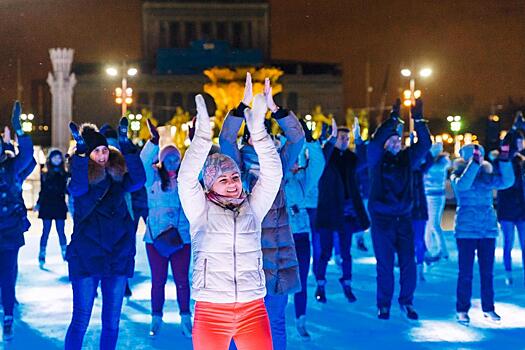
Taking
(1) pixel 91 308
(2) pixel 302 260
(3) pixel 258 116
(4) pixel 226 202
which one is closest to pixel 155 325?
(2) pixel 302 260

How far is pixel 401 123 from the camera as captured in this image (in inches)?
338

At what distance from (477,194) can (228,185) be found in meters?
4.41

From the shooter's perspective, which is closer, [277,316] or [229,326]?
[229,326]

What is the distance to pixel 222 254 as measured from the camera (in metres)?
4.46

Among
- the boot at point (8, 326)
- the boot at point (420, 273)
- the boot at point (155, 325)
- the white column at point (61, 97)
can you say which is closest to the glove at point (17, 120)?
the boot at point (8, 326)

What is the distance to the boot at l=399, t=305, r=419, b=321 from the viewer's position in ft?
27.6

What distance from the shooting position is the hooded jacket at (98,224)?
5.93m

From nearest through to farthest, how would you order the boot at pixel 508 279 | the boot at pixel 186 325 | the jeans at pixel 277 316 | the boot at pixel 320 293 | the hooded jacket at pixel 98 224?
the jeans at pixel 277 316 → the hooded jacket at pixel 98 224 → the boot at pixel 186 325 → the boot at pixel 320 293 → the boot at pixel 508 279

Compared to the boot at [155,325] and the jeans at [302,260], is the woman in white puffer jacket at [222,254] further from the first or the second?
the boot at [155,325]

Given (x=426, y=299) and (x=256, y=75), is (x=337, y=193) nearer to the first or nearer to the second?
(x=426, y=299)

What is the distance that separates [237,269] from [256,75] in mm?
57170

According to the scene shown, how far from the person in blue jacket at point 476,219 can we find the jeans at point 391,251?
0.48 metres

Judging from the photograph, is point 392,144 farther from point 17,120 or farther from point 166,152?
point 17,120

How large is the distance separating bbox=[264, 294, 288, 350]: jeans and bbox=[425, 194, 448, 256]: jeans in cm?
682
